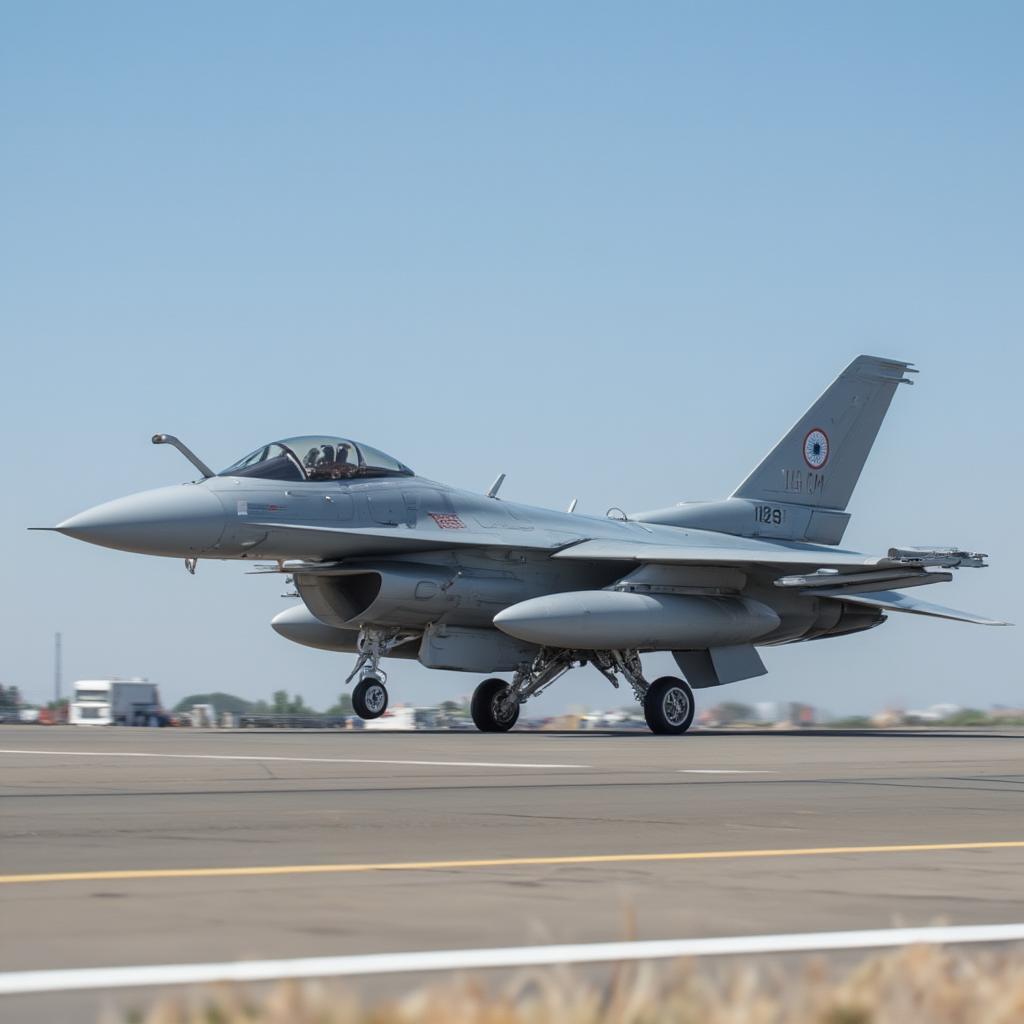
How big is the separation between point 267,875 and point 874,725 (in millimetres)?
22609

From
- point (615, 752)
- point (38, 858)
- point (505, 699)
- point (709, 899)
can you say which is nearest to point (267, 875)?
point (38, 858)

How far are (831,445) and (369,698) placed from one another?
965cm

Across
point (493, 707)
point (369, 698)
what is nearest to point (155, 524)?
point (369, 698)

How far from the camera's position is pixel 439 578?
21750 millimetres

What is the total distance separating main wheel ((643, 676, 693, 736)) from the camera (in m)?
22.4

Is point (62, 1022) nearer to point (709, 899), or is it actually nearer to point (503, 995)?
point (503, 995)

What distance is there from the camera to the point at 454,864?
638 cm

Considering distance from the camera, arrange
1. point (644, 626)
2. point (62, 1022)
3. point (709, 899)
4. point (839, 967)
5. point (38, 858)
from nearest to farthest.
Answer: point (62, 1022) → point (839, 967) → point (709, 899) → point (38, 858) → point (644, 626)

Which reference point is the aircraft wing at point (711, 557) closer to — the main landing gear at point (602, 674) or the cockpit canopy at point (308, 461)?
the main landing gear at point (602, 674)

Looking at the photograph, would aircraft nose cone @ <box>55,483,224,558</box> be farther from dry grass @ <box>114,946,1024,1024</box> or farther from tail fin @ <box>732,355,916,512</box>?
dry grass @ <box>114,946,1024,1024</box>

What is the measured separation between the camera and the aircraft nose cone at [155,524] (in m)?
19.7

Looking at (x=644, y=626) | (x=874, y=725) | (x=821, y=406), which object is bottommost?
(x=874, y=725)

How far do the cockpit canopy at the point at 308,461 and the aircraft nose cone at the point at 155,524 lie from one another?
0.93 meters

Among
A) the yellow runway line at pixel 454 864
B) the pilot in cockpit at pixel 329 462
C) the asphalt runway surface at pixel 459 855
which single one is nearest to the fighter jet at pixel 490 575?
the pilot in cockpit at pixel 329 462
